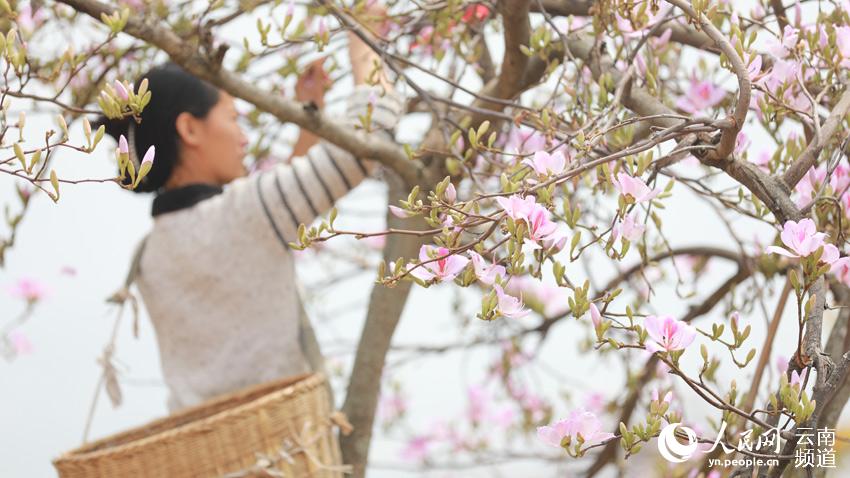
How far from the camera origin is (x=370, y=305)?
4.53 feet

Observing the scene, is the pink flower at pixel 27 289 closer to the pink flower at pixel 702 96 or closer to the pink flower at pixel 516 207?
the pink flower at pixel 702 96

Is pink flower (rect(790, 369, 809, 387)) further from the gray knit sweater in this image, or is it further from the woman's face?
the woman's face

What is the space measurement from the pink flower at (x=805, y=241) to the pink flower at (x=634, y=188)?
0.30ft

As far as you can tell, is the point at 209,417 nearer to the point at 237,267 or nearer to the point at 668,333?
the point at 237,267

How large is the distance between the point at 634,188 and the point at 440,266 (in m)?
0.15

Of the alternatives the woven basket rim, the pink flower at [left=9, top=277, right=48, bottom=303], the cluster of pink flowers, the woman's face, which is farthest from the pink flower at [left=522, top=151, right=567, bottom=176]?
the pink flower at [left=9, top=277, right=48, bottom=303]

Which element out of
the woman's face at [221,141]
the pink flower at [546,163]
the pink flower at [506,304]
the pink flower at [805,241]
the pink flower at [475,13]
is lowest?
the pink flower at [506,304]

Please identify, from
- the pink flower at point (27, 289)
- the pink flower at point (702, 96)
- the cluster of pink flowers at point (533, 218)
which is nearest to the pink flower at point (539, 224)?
the cluster of pink flowers at point (533, 218)

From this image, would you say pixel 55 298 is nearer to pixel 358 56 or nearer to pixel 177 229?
pixel 177 229

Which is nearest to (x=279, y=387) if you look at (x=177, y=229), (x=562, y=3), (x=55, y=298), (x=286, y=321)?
(x=286, y=321)

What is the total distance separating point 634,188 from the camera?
687 mm

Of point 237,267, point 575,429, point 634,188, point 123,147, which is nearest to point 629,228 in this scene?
point 634,188

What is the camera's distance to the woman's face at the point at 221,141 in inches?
57.1

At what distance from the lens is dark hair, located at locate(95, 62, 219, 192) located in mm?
1431
